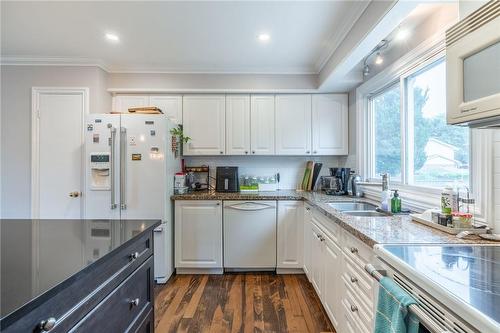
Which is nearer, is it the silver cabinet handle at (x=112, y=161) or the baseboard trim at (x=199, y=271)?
the silver cabinet handle at (x=112, y=161)

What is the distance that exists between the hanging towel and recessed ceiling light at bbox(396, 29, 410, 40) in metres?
2.00

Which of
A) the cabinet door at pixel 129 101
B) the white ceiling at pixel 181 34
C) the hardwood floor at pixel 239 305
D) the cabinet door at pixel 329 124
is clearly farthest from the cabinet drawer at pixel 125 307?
the cabinet door at pixel 329 124

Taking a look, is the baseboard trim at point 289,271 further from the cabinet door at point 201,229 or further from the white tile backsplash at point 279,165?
the white tile backsplash at point 279,165

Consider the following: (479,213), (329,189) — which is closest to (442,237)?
(479,213)

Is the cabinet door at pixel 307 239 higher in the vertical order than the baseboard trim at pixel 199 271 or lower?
higher

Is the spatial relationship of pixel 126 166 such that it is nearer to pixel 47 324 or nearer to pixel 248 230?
pixel 248 230

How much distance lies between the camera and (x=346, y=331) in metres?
1.61

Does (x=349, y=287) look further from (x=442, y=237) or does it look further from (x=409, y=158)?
(x=409, y=158)

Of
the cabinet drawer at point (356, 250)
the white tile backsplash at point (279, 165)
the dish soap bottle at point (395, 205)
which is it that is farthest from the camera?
the white tile backsplash at point (279, 165)

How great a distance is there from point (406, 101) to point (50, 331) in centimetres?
267

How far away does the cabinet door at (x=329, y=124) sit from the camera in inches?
130

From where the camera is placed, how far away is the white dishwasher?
2.93 metres

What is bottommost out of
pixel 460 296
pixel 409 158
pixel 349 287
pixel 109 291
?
pixel 349 287

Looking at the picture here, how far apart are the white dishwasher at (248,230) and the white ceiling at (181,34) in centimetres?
169
